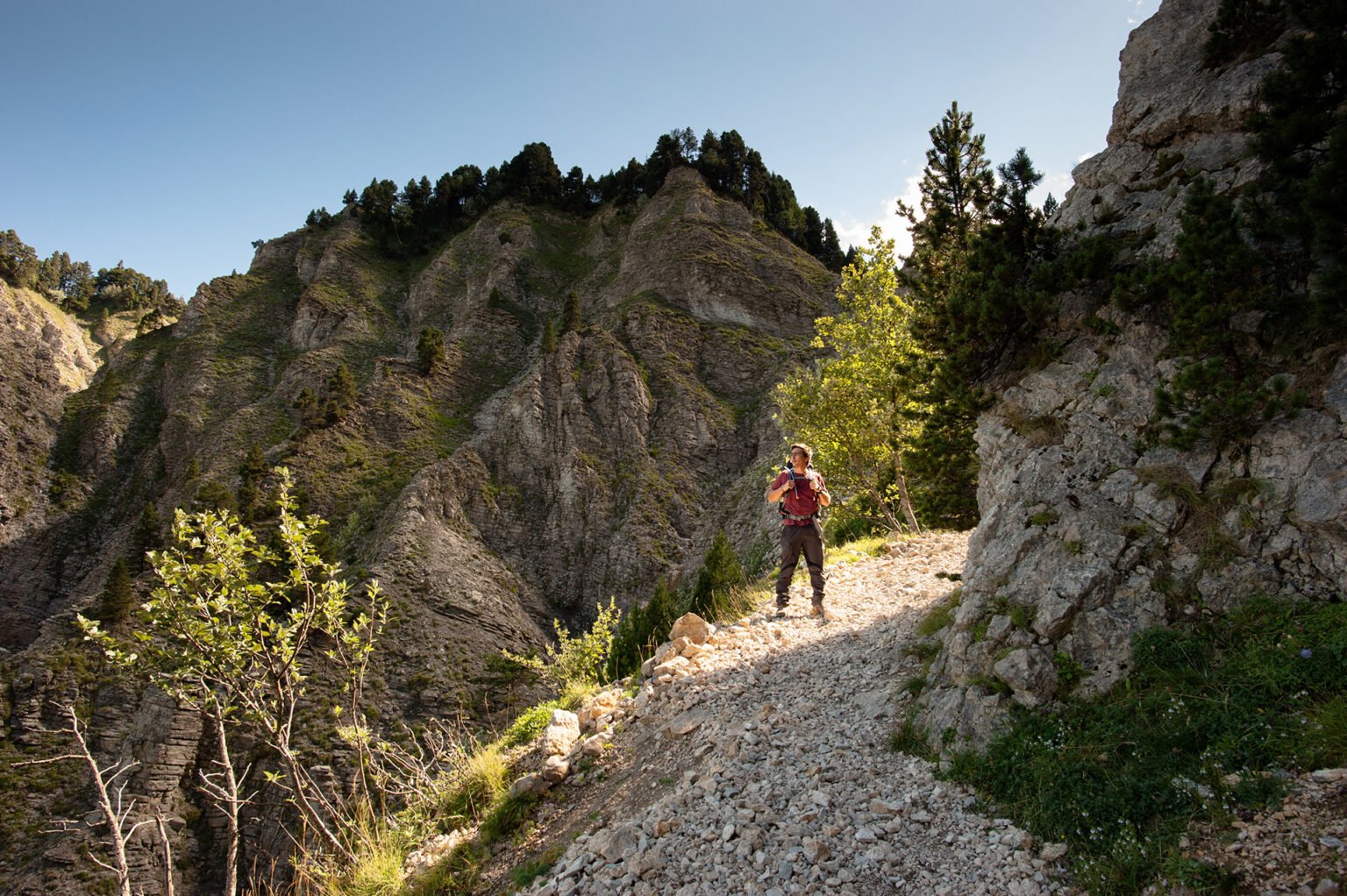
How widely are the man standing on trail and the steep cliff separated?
27.8 metres

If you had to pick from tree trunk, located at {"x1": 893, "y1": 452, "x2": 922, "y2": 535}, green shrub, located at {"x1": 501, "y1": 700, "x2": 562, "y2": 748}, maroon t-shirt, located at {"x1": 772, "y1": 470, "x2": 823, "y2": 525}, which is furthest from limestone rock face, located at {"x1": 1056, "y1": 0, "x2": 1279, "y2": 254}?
tree trunk, located at {"x1": 893, "y1": 452, "x2": 922, "y2": 535}

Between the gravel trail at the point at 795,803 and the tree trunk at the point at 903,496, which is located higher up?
the tree trunk at the point at 903,496

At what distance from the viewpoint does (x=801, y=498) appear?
36.2ft

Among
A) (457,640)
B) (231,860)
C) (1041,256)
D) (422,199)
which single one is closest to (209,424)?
(457,640)

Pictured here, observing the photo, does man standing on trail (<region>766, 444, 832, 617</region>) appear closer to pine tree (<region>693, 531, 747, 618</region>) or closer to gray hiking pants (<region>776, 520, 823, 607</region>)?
gray hiking pants (<region>776, 520, 823, 607</region>)

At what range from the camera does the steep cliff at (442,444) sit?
35.9 m

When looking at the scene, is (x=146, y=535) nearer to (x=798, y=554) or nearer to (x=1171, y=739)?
(x=798, y=554)

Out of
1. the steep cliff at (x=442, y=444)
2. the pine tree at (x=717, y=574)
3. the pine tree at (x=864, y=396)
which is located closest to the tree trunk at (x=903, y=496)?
the pine tree at (x=864, y=396)

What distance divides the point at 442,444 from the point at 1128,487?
54.2 m

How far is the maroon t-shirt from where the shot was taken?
36.0ft

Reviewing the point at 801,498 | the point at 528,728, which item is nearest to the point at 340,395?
the point at 528,728

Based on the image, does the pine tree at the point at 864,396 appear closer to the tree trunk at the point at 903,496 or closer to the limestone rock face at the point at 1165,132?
the tree trunk at the point at 903,496

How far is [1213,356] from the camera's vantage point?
19.6ft

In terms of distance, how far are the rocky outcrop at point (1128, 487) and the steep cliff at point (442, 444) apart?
31567 mm
